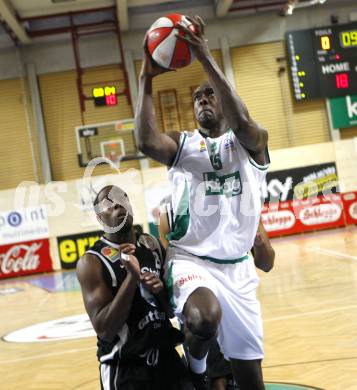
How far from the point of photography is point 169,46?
3.25 m

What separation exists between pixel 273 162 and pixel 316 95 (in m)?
2.38

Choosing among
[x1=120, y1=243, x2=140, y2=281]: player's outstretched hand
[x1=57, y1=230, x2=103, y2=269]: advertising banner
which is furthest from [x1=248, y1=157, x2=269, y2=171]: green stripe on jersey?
[x1=57, y1=230, x2=103, y2=269]: advertising banner

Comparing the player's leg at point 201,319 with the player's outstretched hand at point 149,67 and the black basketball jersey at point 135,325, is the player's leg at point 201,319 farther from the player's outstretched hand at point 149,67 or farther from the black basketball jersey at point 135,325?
the player's outstretched hand at point 149,67

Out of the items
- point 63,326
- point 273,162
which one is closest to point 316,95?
point 273,162

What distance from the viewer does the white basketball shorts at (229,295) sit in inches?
135

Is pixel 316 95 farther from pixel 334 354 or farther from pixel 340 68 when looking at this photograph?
pixel 334 354

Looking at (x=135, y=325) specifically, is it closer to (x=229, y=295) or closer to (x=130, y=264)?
(x=130, y=264)

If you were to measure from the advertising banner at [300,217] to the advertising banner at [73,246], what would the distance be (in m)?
4.68

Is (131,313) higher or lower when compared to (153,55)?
lower

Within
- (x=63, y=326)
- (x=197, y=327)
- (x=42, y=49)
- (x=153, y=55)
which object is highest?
(x=42, y=49)

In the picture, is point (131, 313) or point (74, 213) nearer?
point (131, 313)

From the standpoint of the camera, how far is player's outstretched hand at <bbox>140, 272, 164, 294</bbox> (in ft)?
10.7

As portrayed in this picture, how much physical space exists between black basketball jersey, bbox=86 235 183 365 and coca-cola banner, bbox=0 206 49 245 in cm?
1300

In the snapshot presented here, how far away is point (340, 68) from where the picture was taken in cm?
1705
